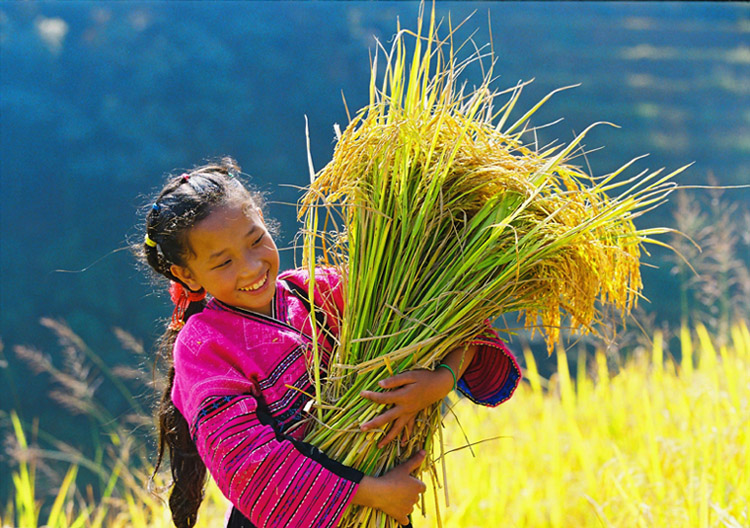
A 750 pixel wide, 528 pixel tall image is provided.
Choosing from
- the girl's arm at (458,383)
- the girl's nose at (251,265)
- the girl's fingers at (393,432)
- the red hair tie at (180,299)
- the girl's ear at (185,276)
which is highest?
the girl's nose at (251,265)

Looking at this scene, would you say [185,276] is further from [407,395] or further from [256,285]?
[407,395]

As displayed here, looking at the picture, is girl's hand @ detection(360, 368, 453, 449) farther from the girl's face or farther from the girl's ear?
the girl's ear

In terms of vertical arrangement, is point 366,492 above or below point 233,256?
below

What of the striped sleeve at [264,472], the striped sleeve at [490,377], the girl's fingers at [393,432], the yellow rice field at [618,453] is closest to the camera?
the striped sleeve at [264,472]

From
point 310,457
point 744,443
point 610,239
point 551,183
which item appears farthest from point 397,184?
point 744,443

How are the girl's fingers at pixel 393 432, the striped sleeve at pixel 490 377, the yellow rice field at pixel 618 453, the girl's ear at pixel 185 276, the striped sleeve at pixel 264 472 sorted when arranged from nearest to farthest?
the striped sleeve at pixel 264 472 → the girl's fingers at pixel 393 432 → the girl's ear at pixel 185 276 → the striped sleeve at pixel 490 377 → the yellow rice field at pixel 618 453

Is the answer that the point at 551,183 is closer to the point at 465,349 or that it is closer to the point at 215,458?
the point at 465,349

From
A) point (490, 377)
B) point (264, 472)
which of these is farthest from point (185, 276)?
point (490, 377)

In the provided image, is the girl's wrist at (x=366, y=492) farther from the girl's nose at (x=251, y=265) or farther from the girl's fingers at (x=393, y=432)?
the girl's nose at (x=251, y=265)

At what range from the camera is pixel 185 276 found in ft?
5.02

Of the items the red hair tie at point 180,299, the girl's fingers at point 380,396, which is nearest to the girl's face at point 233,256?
the red hair tie at point 180,299

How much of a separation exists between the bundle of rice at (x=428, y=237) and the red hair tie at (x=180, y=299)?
0.94ft

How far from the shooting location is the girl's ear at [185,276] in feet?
4.98

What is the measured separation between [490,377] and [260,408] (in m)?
0.55
